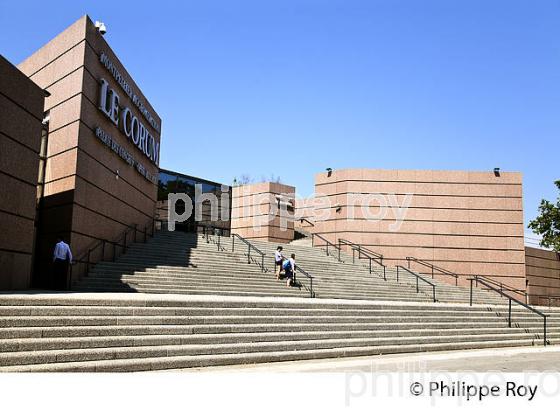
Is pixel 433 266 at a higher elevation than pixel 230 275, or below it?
higher

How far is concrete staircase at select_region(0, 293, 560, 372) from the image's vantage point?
27.6ft

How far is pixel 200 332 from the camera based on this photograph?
34.1 ft

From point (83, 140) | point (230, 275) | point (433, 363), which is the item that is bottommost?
point (433, 363)

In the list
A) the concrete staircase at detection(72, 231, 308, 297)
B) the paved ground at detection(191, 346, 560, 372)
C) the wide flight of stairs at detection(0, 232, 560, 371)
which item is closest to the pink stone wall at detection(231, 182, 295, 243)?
the wide flight of stairs at detection(0, 232, 560, 371)

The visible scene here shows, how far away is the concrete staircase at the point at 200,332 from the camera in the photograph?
8.41 metres

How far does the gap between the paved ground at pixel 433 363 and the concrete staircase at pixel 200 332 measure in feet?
1.53

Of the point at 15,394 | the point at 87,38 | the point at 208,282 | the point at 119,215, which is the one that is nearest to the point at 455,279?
the point at 208,282

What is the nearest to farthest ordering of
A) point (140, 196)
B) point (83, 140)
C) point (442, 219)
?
1. point (83, 140)
2. point (140, 196)
3. point (442, 219)

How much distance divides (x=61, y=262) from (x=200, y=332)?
563cm

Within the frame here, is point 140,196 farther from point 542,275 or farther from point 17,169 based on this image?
point 542,275

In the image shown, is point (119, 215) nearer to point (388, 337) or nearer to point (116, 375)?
point (388, 337)

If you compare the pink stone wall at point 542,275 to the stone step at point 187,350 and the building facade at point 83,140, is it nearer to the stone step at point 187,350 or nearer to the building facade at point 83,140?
the stone step at point 187,350

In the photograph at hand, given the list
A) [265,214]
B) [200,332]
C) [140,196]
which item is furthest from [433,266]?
[200,332]

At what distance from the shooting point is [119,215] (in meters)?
18.8
